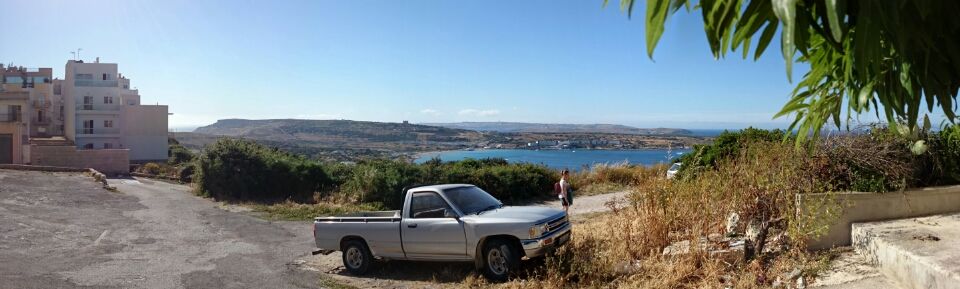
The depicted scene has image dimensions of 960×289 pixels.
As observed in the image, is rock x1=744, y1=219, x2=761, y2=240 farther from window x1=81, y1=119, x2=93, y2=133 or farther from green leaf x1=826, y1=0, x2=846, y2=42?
window x1=81, y1=119, x2=93, y2=133

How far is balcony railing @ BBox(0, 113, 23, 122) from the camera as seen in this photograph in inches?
2162

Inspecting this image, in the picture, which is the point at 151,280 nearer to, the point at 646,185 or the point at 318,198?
the point at 646,185

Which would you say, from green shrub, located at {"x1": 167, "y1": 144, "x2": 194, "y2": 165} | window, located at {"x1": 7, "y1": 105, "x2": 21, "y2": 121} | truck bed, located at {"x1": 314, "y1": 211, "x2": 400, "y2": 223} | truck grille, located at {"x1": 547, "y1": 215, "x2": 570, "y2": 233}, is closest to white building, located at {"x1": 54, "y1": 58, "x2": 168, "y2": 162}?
green shrub, located at {"x1": 167, "y1": 144, "x2": 194, "y2": 165}

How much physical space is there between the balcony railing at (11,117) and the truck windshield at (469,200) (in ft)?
191

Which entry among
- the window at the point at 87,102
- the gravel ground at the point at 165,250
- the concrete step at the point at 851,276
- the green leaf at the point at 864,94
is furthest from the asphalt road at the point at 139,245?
the window at the point at 87,102

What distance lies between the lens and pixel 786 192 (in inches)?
302

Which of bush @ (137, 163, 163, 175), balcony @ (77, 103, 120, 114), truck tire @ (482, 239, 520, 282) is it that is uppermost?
balcony @ (77, 103, 120, 114)

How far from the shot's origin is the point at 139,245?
13.9 metres

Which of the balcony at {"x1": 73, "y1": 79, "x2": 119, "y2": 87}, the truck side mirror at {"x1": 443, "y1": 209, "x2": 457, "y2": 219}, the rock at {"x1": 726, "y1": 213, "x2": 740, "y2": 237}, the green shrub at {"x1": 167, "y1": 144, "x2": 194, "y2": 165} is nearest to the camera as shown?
the rock at {"x1": 726, "y1": 213, "x2": 740, "y2": 237}

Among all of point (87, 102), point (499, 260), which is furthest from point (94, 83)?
point (499, 260)

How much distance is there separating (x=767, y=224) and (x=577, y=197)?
1502cm

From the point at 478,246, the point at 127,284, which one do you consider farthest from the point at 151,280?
the point at 478,246

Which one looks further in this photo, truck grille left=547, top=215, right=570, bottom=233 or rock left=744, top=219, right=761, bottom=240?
truck grille left=547, top=215, right=570, bottom=233

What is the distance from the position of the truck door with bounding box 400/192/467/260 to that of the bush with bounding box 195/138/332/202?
47.5ft
